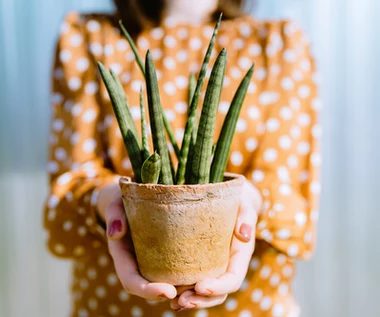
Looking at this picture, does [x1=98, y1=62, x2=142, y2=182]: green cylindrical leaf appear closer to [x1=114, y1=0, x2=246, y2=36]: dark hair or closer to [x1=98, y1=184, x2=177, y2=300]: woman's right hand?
[x1=98, y1=184, x2=177, y2=300]: woman's right hand

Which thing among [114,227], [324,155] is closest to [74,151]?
[114,227]

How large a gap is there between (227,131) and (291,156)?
0.24 metres

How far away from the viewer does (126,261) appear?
0.36 m

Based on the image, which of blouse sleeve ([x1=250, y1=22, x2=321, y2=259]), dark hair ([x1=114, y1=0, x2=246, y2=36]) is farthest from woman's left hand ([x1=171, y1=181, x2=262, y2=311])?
dark hair ([x1=114, y1=0, x2=246, y2=36])

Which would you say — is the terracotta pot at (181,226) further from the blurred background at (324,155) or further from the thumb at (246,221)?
the blurred background at (324,155)

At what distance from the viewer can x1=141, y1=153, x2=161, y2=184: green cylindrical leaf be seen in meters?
0.30

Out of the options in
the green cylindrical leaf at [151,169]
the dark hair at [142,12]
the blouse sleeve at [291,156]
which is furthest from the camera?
the dark hair at [142,12]

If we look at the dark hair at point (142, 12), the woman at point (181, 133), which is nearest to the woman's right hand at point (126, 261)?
the woman at point (181, 133)

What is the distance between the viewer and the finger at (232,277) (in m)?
0.33

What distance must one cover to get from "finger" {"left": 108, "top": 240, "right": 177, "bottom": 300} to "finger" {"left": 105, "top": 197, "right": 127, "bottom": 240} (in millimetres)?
21

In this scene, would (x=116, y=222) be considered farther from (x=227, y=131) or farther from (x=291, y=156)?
(x=291, y=156)

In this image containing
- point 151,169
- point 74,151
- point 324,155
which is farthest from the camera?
point 324,155

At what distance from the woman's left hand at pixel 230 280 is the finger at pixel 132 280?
0.5 inches

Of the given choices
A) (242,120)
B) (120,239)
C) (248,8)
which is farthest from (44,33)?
(120,239)
